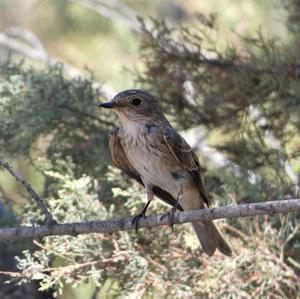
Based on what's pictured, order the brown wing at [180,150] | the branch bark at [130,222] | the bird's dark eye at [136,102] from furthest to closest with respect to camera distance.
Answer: the bird's dark eye at [136,102]
the brown wing at [180,150]
the branch bark at [130,222]

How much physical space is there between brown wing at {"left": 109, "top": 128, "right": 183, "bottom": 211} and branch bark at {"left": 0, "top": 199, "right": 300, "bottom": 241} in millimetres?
669

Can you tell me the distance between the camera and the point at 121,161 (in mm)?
5324

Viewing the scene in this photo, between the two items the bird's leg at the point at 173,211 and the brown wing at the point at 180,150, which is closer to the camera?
the bird's leg at the point at 173,211

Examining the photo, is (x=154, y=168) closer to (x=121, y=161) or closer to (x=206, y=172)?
(x=121, y=161)

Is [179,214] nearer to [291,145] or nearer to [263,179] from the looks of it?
[263,179]

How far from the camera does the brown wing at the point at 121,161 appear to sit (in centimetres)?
528

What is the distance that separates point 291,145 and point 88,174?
5.12ft

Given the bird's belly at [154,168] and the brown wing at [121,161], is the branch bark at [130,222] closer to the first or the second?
the bird's belly at [154,168]

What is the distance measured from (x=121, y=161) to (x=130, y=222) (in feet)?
2.46

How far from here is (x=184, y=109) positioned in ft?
21.1

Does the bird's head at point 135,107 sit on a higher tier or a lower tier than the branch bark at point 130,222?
higher

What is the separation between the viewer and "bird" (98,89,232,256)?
5.15m

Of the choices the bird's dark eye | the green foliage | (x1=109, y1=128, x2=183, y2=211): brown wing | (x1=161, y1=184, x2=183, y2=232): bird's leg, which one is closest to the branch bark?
(x1=161, y1=184, x2=183, y2=232): bird's leg

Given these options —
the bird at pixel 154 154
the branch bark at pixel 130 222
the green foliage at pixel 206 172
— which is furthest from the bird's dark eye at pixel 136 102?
the branch bark at pixel 130 222
